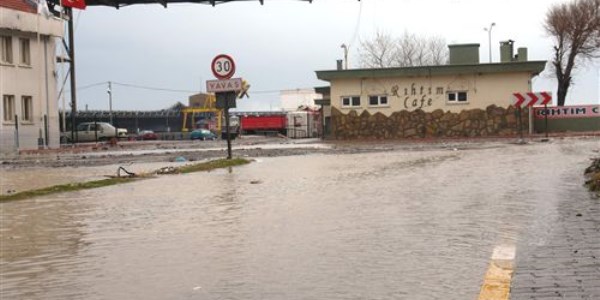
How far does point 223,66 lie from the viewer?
22.0 m

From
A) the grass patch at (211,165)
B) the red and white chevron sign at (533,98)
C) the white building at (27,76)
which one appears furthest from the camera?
the white building at (27,76)

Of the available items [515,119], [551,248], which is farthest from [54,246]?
[515,119]

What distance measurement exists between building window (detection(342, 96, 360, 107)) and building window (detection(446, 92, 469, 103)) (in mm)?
5305

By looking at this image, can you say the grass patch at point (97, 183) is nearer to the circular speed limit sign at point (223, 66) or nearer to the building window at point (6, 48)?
the circular speed limit sign at point (223, 66)

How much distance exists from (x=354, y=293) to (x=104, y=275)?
7.91 ft

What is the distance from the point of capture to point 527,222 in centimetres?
937

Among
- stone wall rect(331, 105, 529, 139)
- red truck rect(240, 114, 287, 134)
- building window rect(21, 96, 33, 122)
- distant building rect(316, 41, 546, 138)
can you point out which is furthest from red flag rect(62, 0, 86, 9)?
red truck rect(240, 114, 287, 134)

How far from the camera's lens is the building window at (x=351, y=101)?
1825 inches

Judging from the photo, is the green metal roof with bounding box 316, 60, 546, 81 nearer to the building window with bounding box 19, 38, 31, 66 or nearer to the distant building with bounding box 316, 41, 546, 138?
the distant building with bounding box 316, 41, 546, 138

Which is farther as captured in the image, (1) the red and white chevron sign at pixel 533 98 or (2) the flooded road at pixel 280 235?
(1) the red and white chevron sign at pixel 533 98

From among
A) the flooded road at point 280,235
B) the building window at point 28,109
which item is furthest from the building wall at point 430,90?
the flooded road at point 280,235

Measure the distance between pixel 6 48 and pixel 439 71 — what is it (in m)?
23.9

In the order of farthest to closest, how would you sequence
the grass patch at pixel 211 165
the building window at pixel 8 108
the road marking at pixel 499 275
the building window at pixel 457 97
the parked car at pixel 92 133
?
the parked car at pixel 92 133
the building window at pixel 457 97
the building window at pixel 8 108
the grass patch at pixel 211 165
the road marking at pixel 499 275

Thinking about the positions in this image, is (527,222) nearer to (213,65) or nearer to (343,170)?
(343,170)
